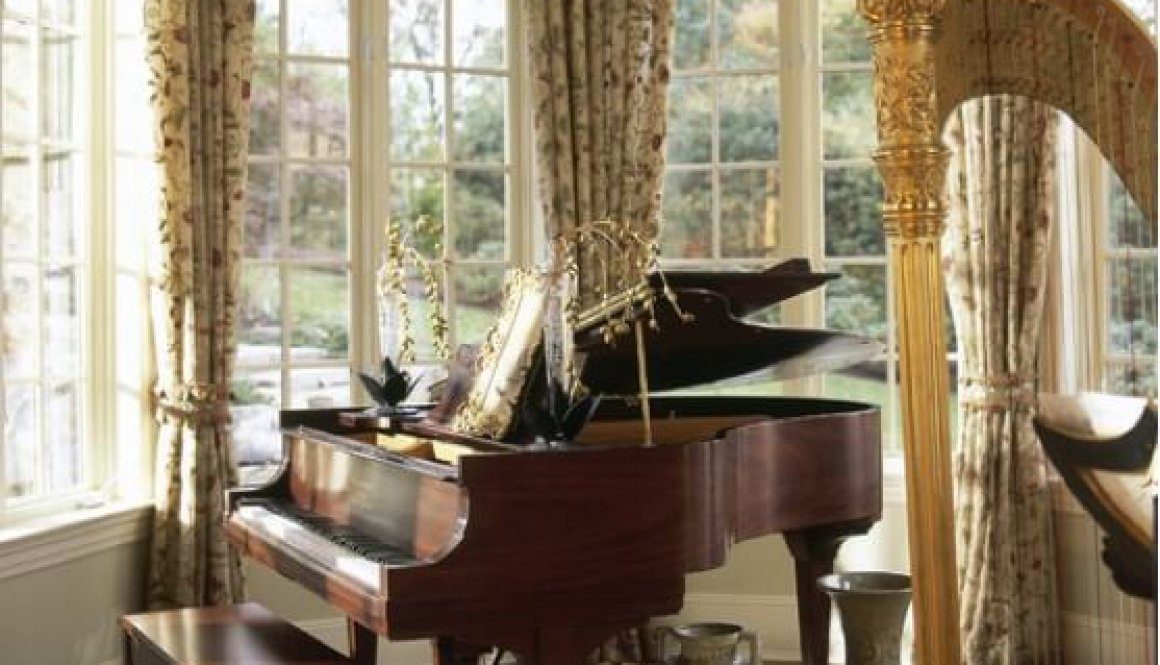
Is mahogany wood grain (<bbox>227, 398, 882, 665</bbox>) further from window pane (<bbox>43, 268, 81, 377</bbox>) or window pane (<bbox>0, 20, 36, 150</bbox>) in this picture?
window pane (<bbox>0, 20, 36, 150</bbox>)

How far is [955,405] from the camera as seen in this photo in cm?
558

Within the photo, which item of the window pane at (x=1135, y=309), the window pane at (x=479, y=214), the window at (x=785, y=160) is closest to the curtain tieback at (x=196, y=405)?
the window pane at (x=479, y=214)

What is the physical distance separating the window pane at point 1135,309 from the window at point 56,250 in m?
3.72

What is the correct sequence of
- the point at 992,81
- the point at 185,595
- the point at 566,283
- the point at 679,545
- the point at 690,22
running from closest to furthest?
the point at 992,81 < the point at 679,545 < the point at 566,283 < the point at 185,595 < the point at 690,22

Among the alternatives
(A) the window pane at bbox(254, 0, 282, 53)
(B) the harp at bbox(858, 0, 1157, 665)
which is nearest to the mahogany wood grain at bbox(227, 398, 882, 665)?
(B) the harp at bbox(858, 0, 1157, 665)

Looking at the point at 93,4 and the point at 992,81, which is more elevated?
the point at 93,4

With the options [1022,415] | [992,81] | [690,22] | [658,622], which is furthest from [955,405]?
[992,81]

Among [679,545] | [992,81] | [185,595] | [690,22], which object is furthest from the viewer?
[690,22]

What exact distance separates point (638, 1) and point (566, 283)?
242cm

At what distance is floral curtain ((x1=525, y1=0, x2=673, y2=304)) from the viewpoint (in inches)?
221

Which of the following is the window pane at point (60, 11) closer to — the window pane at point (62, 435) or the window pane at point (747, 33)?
the window pane at point (62, 435)

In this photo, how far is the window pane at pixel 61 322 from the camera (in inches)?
193

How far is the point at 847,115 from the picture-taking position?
19.0ft

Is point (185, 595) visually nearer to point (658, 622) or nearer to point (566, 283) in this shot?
point (658, 622)
